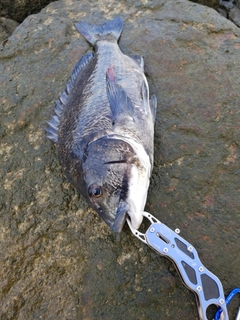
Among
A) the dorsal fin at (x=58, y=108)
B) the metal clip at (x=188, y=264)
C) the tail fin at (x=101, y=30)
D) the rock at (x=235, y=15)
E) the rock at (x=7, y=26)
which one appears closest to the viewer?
the metal clip at (x=188, y=264)

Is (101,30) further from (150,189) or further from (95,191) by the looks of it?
(95,191)

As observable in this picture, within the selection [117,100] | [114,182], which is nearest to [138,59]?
[117,100]

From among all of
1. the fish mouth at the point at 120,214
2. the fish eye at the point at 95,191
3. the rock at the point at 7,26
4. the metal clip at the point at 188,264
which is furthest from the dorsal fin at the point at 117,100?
the rock at the point at 7,26

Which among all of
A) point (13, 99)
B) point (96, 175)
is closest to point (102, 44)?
point (13, 99)

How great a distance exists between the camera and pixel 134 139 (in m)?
3.24

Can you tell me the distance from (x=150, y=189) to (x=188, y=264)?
0.77 meters

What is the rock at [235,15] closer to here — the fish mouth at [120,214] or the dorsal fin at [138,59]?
the dorsal fin at [138,59]

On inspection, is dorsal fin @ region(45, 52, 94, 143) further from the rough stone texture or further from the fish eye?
the fish eye

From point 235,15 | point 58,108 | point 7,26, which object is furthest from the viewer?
point 235,15

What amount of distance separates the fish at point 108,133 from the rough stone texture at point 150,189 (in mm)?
275

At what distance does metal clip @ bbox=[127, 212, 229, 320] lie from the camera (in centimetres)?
287

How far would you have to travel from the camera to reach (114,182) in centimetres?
294

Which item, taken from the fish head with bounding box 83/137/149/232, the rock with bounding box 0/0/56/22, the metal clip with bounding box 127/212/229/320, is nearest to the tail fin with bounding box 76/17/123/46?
the rock with bounding box 0/0/56/22

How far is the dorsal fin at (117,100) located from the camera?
3316mm
